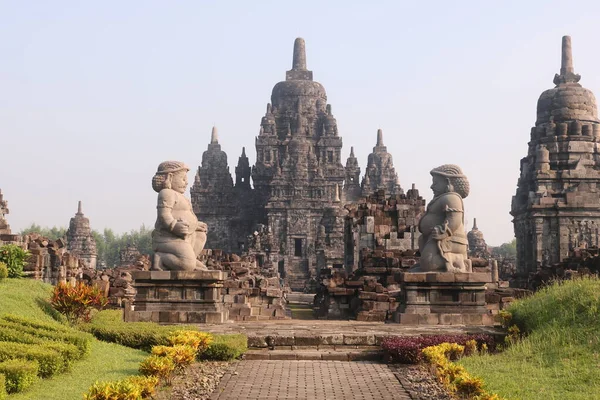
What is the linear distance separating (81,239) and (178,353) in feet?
201

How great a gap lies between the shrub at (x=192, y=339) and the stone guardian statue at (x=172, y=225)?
394 cm

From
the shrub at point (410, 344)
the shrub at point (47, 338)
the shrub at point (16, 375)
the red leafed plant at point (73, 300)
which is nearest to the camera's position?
the shrub at point (16, 375)

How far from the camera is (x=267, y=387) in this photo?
9.66 meters

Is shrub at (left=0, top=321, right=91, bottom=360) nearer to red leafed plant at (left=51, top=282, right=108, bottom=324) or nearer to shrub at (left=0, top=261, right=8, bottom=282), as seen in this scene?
red leafed plant at (left=51, top=282, right=108, bottom=324)

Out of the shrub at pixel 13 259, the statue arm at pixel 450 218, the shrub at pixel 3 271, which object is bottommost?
the shrub at pixel 3 271

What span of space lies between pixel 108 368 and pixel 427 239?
7420 mm

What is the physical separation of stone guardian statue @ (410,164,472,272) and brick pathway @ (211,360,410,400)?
13.4 feet

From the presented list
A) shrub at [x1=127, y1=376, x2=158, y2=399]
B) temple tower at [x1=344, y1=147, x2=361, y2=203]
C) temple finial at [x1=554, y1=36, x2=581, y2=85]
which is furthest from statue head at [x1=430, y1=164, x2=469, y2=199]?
temple tower at [x1=344, y1=147, x2=361, y2=203]

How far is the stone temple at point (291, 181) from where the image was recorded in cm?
7262

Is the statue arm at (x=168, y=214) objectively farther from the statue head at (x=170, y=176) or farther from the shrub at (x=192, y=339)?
the shrub at (x=192, y=339)

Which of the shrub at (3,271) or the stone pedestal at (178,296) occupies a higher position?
the shrub at (3,271)

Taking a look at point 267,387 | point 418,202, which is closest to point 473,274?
point 267,387

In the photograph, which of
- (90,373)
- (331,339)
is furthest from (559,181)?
(90,373)

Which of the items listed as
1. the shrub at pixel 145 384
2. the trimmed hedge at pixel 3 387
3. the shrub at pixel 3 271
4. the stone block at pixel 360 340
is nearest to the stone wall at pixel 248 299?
the shrub at pixel 3 271
